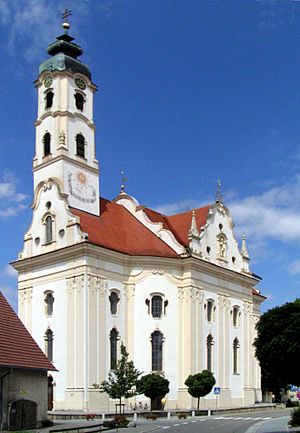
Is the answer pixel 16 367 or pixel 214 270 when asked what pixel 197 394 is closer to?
pixel 214 270

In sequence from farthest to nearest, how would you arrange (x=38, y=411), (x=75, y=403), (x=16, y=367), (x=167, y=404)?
(x=167, y=404)
(x=75, y=403)
(x=38, y=411)
(x=16, y=367)

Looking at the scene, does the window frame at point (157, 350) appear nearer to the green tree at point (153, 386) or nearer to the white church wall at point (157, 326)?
the white church wall at point (157, 326)

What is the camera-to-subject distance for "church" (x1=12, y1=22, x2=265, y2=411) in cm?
5344

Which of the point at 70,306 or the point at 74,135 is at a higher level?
the point at 74,135

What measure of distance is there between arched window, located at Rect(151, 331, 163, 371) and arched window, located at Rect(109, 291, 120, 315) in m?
3.95

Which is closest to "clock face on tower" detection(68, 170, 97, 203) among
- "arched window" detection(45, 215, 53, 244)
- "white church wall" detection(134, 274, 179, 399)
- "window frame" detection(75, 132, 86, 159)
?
"window frame" detection(75, 132, 86, 159)

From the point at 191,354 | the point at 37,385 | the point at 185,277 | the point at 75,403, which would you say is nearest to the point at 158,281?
the point at 185,277

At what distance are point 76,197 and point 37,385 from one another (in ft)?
80.9

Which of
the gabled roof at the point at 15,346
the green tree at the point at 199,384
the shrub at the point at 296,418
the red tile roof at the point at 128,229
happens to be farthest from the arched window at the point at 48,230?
the shrub at the point at 296,418

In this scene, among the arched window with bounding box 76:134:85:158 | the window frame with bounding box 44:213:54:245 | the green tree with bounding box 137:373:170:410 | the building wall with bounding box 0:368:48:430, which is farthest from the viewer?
the arched window with bounding box 76:134:85:158

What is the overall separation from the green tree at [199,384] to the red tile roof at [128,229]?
1063 centimetres

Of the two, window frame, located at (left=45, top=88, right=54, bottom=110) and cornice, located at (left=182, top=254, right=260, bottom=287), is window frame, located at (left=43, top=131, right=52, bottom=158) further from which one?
cornice, located at (left=182, top=254, right=260, bottom=287)

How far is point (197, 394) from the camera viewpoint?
5425 cm

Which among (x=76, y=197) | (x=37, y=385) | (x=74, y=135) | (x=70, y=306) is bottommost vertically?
(x=37, y=385)
